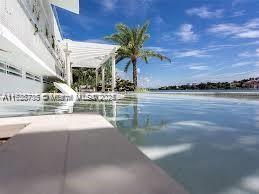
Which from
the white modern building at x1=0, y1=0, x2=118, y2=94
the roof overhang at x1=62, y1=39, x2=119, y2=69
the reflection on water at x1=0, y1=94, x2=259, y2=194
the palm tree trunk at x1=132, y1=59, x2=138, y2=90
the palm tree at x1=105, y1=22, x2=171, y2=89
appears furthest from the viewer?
the palm tree trunk at x1=132, y1=59, x2=138, y2=90

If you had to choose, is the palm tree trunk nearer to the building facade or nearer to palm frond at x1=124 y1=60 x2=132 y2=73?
palm frond at x1=124 y1=60 x2=132 y2=73

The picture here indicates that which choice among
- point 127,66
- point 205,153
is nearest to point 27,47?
point 205,153

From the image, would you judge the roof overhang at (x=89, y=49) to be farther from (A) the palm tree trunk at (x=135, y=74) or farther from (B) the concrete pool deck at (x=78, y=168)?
(B) the concrete pool deck at (x=78, y=168)

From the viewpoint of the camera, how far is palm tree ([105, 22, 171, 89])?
3114cm

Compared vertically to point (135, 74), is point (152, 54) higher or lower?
higher

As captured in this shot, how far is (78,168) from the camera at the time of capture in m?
2.15

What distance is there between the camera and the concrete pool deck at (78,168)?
1764 mm

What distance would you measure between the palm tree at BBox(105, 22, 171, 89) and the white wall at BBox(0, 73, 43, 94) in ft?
32.6

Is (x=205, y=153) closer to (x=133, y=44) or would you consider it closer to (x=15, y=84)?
(x=15, y=84)

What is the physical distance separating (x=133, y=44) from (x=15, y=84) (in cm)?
1488

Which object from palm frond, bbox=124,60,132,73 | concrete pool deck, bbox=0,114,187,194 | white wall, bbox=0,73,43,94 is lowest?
concrete pool deck, bbox=0,114,187,194

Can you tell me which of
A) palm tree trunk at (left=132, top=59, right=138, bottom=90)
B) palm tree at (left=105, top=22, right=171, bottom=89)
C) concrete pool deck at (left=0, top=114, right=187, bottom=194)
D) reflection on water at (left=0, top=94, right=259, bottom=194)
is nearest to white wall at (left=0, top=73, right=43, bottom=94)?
palm tree at (left=105, top=22, right=171, bottom=89)

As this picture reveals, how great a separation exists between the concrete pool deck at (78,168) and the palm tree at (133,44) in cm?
2794

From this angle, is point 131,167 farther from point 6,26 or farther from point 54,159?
point 6,26
